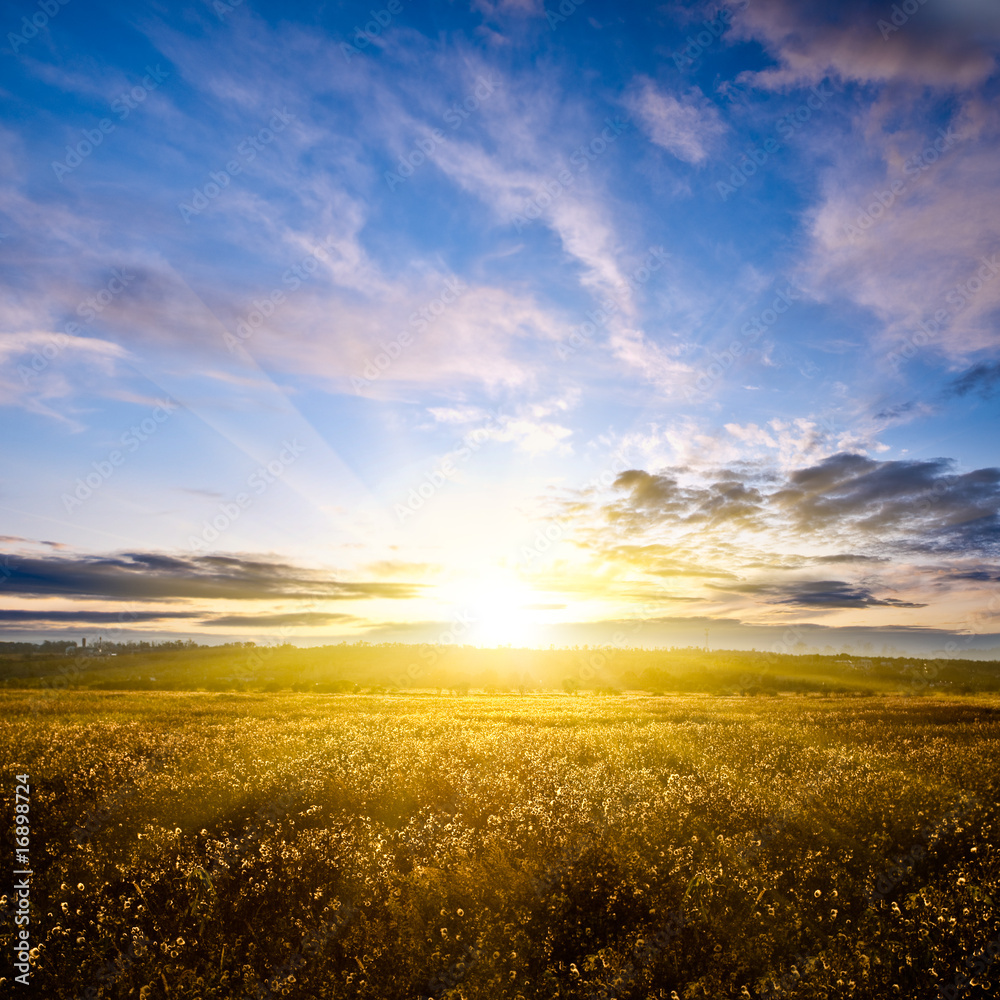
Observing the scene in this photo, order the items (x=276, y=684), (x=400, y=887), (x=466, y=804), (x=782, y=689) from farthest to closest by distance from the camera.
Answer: (x=782, y=689) → (x=276, y=684) → (x=466, y=804) → (x=400, y=887)

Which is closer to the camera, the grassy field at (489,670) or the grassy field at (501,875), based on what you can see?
the grassy field at (501,875)

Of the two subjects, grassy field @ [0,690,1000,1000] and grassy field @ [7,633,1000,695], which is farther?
grassy field @ [7,633,1000,695]

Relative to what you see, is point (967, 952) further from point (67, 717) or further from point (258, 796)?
point (67, 717)

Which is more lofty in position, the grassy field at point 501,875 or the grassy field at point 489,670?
the grassy field at point 501,875

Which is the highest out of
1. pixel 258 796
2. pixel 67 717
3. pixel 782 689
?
pixel 258 796

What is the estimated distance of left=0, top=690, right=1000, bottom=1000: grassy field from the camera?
513cm

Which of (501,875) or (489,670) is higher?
(501,875)

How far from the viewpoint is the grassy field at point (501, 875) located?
5.13m

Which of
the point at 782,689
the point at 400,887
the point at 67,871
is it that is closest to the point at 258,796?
the point at 67,871

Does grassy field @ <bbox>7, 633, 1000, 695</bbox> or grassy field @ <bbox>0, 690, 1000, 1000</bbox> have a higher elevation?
grassy field @ <bbox>0, 690, 1000, 1000</bbox>

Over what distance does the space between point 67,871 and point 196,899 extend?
2.16 meters

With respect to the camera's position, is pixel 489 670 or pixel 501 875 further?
pixel 489 670

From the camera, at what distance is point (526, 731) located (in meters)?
17.1

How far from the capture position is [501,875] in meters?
6.50
